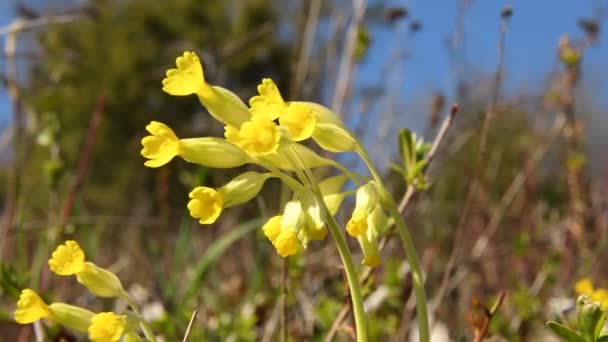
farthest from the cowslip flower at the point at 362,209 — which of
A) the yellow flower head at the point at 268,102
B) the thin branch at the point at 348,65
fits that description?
the thin branch at the point at 348,65

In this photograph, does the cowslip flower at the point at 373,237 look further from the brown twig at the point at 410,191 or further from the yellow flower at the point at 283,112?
the brown twig at the point at 410,191

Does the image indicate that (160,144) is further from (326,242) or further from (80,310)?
(326,242)

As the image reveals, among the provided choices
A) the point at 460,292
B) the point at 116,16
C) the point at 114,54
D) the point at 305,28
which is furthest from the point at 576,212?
the point at 116,16

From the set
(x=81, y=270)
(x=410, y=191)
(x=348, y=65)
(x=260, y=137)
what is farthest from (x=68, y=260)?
(x=348, y=65)

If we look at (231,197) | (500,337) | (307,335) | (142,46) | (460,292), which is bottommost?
(142,46)

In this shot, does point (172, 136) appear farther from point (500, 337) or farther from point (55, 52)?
point (55, 52)

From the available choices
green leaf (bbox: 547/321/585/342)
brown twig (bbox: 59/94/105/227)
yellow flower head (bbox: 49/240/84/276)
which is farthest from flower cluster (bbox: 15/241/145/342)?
brown twig (bbox: 59/94/105/227)
